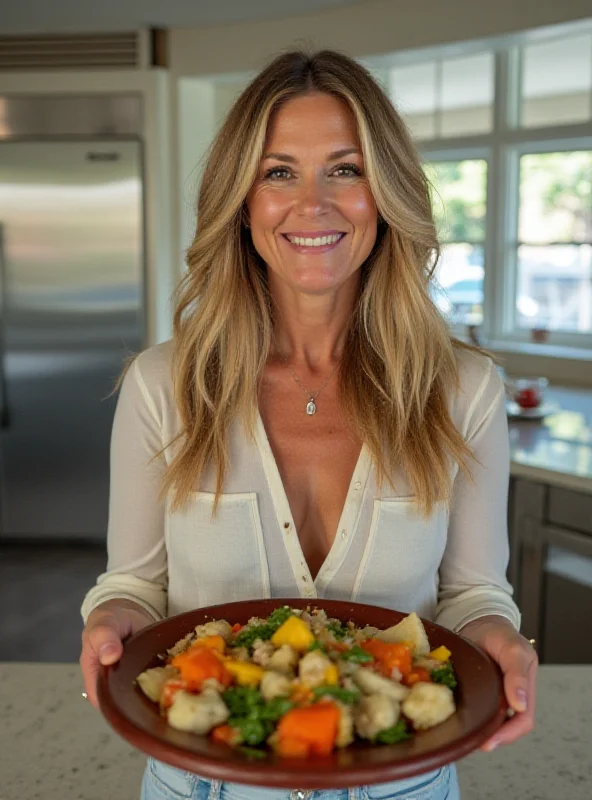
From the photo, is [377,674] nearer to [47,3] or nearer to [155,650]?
[155,650]

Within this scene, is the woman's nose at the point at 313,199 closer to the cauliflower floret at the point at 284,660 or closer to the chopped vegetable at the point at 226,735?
the cauliflower floret at the point at 284,660

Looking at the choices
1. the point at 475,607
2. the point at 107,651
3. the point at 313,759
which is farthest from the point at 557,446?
the point at 313,759

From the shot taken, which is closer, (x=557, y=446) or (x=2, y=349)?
(x=557, y=446)

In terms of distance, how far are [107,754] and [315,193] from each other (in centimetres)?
85

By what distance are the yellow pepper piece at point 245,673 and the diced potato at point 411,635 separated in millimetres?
181

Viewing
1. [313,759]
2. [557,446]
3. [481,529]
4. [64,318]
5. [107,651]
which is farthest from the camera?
[64,318]

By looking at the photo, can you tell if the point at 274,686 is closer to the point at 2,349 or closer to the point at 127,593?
the point at 127,593

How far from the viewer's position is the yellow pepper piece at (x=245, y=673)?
86 centimetres

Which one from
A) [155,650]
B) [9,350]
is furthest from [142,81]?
[155,650]

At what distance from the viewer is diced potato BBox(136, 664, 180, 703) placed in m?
0.87

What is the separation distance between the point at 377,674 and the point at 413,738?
3.5 inches

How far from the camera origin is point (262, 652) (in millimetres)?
914

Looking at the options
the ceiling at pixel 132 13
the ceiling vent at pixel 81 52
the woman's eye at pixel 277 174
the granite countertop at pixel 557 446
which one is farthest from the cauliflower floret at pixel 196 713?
the ceiling vent at pixel 81 52

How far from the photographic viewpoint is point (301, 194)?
4.32 ft
